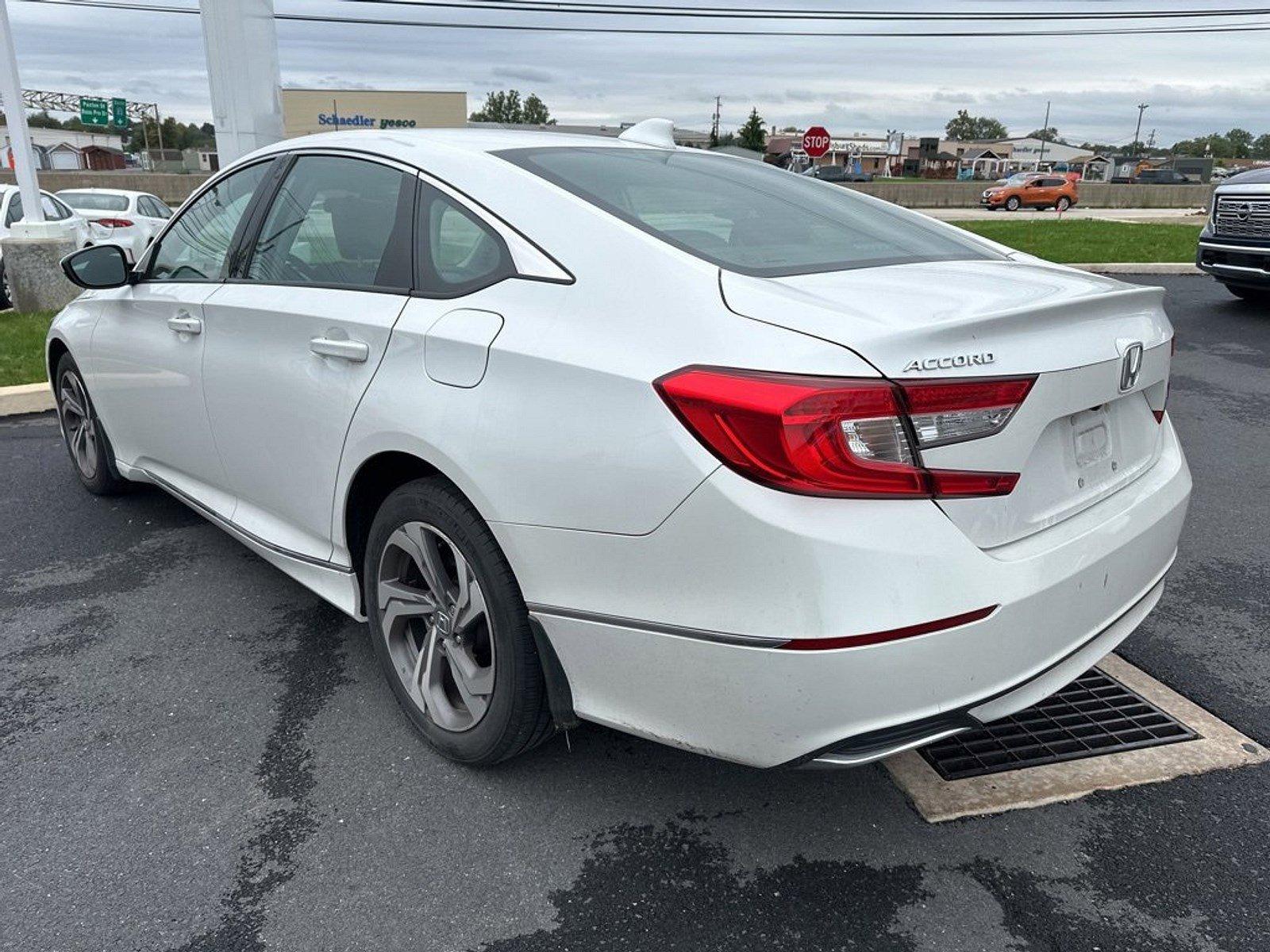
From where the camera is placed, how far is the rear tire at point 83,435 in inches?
180

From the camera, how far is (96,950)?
2.04 m

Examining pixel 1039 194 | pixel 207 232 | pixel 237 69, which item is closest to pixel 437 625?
pixel 207 232

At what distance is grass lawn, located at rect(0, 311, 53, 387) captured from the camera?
7.00 meters

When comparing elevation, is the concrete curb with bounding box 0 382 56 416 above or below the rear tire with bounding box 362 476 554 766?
below

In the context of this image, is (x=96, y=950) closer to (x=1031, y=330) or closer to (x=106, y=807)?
(x=106, y=807)

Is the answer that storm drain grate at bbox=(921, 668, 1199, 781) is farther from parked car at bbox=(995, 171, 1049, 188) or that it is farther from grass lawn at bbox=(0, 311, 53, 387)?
parked car at bbox=(995, 171, 1049, 188)

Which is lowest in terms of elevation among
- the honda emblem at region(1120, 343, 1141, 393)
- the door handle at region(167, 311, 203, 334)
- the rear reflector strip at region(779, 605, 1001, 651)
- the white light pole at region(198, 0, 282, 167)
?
the rear reflector strip at region(779, 605, 1001, 651)

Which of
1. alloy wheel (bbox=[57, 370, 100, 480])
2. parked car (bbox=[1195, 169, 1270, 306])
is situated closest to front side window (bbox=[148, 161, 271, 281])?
alloy wheel (bbox=[57, 370, 100, 480])

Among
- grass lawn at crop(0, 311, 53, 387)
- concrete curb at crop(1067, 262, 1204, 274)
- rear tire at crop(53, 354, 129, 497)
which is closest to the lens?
rear tire at crop(53, 354, 129, 497)

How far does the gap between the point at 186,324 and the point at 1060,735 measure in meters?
3.13

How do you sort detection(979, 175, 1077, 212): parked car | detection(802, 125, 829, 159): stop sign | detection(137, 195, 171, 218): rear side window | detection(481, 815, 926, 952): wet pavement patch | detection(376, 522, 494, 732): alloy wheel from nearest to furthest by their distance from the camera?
detection(481, 815, 926, 952): wet pavement patch → detection(376, 522, 494, 732): alloy wheel → detection(137, 195, 171, 218): rear side window → detection(802, 125, 829, 159): stop sign → detection(979, 175, 1077, 212): parked car

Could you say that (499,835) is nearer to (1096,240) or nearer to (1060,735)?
(1060,735)

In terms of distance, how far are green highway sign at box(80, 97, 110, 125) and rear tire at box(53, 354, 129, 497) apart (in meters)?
54.2

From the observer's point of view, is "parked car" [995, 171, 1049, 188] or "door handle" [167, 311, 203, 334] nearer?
"door handle" [167, 311, 203, 334]
